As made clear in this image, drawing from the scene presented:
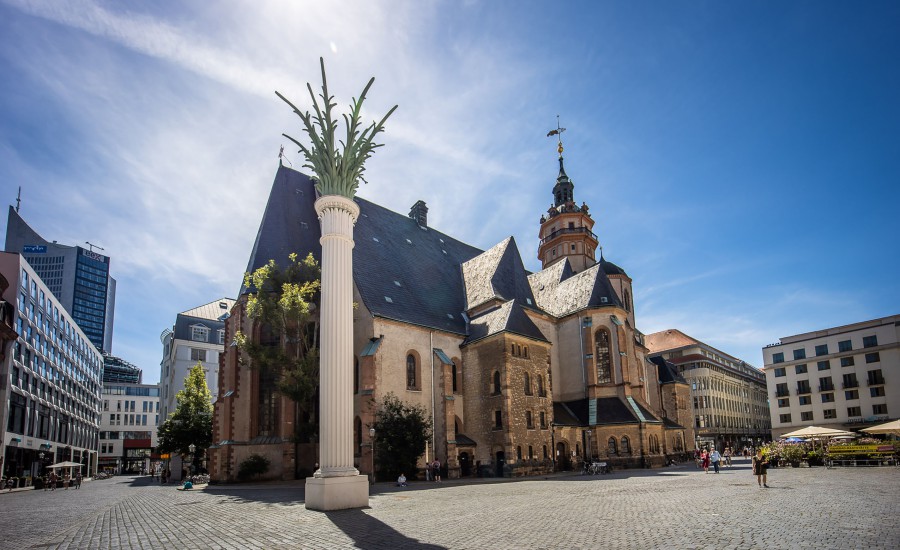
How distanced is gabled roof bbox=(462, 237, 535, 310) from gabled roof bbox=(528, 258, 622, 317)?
3741 mm

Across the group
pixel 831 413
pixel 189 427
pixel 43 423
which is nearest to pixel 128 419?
pixel 43 423

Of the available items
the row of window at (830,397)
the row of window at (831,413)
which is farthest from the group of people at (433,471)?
the row of window at (830,397)

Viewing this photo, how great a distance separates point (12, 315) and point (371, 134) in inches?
1663

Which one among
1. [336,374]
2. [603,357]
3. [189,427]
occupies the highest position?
[603,357]

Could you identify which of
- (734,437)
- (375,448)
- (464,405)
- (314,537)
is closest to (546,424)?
(464,405)

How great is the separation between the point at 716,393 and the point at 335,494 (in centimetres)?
7854

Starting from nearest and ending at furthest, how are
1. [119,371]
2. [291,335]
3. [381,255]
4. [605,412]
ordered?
[291,335], [381,255], [605,412], [119,371]

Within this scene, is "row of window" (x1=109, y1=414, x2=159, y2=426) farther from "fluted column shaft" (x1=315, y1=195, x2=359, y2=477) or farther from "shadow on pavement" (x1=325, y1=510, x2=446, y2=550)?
"shadow on pavement" (x1=325, y1=510, x2=446, y2=550)

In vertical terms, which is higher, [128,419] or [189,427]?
[189,427]

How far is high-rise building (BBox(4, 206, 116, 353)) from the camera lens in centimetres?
14000

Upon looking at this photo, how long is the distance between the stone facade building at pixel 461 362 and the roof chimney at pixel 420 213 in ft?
0.42

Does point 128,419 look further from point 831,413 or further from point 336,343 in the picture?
point 831,413

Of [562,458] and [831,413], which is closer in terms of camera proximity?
[562,458]

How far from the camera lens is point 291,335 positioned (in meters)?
31.3
